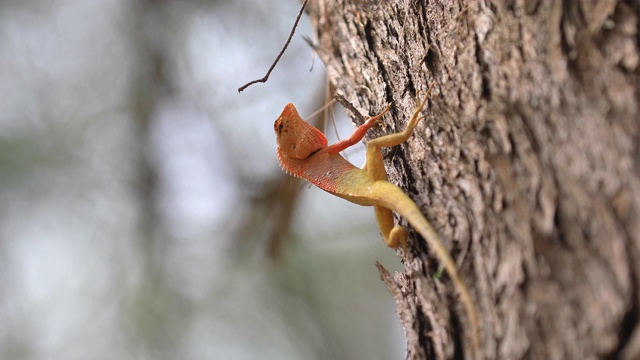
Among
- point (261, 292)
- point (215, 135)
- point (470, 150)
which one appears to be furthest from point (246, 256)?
point (470, 150)

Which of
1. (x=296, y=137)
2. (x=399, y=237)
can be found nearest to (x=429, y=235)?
(x=399, y=237)

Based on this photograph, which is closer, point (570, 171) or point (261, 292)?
point (570, 171)

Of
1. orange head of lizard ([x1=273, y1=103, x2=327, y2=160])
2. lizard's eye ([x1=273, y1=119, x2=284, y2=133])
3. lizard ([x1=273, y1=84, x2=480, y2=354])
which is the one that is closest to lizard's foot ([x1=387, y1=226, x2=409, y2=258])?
lizard ([x1=273, y1=84, x2=480, y2=354])

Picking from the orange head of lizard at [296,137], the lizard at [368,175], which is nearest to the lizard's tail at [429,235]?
the lizard at [368,175]

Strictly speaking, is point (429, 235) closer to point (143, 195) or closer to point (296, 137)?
point (296, 137)

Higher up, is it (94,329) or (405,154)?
(94,329)

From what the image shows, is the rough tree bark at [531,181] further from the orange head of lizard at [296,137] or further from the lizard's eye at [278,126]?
the lizard's eye at [278,126]

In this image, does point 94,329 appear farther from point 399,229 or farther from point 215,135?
point 399,229

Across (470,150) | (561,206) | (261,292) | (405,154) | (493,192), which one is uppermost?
(261,292)

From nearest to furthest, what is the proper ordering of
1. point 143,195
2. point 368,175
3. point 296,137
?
point 368,175, point 296,137, point 143,195
